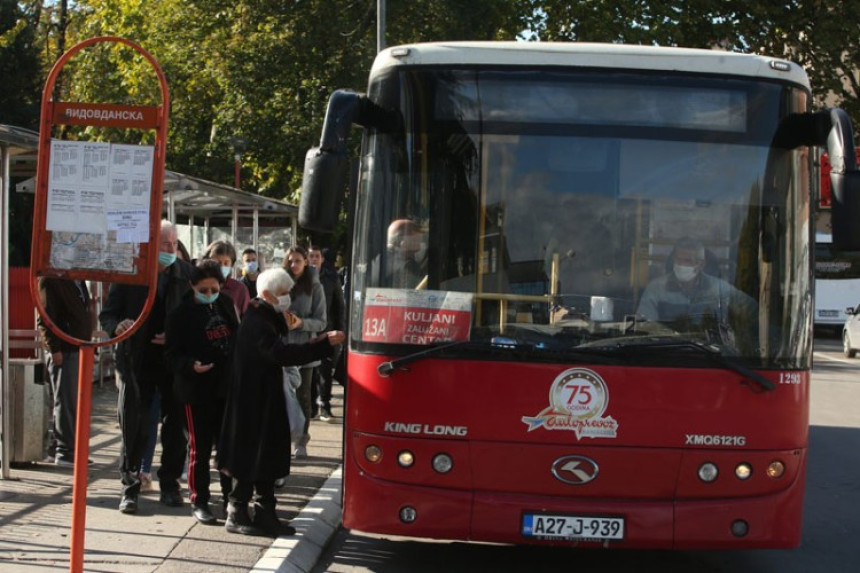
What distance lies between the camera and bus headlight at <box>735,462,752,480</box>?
6.24 metres

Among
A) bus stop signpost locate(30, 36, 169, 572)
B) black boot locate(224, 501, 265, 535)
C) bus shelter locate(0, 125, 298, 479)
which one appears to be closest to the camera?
bus stop signpost locate(30, 36, 169, 572)

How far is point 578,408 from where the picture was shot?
20.3ft

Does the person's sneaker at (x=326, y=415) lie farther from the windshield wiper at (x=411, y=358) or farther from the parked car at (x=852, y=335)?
the parked car at (x=852, y=335)

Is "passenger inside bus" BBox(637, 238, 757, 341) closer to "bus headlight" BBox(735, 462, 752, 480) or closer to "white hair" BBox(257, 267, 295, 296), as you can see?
"bus headlight" BBox(735, 462, 752, 480)

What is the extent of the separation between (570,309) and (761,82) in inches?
63.6

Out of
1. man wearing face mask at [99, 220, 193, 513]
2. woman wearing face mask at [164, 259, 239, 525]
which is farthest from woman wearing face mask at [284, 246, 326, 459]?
woman wearing face mask at [164, 259, 239, 525]

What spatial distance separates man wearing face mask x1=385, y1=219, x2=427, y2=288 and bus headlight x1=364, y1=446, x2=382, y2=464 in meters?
0.87

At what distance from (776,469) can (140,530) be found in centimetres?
366

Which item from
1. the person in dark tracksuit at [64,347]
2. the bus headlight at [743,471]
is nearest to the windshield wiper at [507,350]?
the bus headlight at [743,471]

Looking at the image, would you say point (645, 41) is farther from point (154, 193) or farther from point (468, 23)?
point (154, 193)

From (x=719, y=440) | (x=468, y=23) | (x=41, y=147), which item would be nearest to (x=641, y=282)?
(x=719, y=440)

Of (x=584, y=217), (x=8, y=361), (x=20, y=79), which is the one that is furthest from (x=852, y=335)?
(x=584, y=217)

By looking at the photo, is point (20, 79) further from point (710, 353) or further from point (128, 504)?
point (710, 353)

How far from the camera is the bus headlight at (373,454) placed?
20.9 feet
